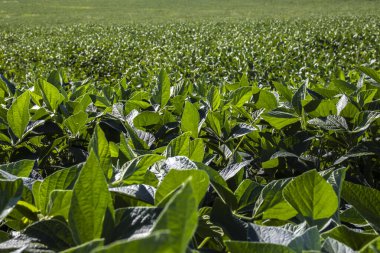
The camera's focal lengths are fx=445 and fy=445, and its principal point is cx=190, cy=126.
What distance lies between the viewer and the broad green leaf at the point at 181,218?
1.28 ft

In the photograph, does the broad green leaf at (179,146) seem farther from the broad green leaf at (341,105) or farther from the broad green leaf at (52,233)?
the broad green leaf at (341,105)

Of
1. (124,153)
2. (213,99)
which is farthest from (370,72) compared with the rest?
(124,153)

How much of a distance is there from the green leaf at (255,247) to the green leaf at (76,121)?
0.86 m

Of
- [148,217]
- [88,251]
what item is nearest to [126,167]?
[148,217]

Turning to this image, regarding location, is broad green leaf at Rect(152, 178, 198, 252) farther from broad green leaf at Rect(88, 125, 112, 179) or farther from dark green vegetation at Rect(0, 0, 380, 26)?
dark green vegetation at Rect(0, 0, 380, 26)

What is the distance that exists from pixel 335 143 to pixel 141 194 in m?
1.05

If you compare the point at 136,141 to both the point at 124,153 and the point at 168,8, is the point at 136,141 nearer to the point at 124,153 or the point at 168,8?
the point at 124,153

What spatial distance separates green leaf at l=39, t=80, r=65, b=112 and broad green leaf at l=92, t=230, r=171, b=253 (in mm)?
1311

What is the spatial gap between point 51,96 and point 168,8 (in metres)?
38.6

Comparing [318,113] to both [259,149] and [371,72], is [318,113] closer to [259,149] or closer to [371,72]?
[259,149]

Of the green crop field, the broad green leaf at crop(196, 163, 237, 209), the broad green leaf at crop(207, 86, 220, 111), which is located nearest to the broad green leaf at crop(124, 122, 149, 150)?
the green crop field

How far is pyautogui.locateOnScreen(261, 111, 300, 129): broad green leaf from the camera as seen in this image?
1.50 metres

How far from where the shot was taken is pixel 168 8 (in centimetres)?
3888

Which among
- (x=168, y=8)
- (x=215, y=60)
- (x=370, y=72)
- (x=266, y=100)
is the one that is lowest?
(x=168, y=8)
